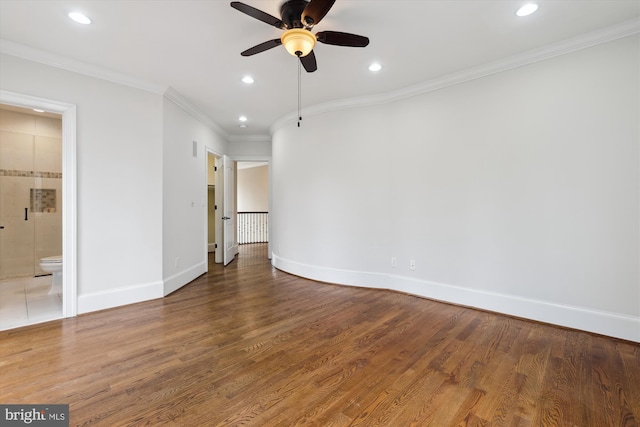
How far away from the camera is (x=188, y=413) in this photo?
5.32 feet

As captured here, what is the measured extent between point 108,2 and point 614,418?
4452 millimetres

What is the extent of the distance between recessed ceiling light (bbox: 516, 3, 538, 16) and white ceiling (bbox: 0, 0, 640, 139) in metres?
0.05

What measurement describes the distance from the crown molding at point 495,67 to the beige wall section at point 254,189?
634cm

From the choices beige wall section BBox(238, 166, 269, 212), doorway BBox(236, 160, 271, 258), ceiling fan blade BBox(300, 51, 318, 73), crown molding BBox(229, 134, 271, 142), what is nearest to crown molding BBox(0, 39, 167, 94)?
ceiling fan blade BBox(300, 51, 318, 73)

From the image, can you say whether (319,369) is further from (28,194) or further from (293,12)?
(28,194)

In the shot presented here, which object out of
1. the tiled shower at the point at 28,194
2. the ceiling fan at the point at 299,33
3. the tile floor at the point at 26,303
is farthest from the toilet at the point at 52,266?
the ceiling fan at the point at 299,33

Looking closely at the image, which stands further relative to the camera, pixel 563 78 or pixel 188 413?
pixel 563 78

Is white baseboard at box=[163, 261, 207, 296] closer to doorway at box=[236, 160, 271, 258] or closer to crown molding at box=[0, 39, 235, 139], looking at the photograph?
crown molding at box=[0, 39, 235, 139]

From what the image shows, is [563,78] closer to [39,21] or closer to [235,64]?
[235,64]

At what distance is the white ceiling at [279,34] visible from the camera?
7.50 feet

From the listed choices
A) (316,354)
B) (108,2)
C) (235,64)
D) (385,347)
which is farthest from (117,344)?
(235,64)

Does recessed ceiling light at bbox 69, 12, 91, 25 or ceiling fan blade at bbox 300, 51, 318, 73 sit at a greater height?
recessed ceiling light at bbox 69, 12, 91, 25

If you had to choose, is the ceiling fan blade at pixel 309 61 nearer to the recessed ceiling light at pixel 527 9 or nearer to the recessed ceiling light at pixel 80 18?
the recessed ceiling light at pixel 527 9

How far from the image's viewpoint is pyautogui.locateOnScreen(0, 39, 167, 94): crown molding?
9.06 feet
